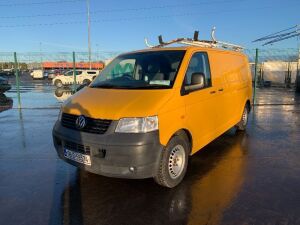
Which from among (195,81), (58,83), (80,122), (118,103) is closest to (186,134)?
(195,81)

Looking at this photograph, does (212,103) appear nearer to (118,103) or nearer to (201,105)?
(201,105)

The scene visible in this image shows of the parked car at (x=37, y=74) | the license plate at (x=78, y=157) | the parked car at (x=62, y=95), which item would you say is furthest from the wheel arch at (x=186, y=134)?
the parked car at (x=37, y=74)

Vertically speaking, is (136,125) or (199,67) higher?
(199,67)

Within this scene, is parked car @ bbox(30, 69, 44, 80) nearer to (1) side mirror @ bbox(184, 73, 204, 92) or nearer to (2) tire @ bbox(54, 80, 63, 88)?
(2) tire @ bbox(54, 80, 63, 88)

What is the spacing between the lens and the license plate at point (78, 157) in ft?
13.5

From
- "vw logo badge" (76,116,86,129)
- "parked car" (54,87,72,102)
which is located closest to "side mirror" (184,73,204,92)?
"vw logo badge" (76,116,86,129)

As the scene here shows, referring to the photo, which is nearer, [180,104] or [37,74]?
[180,104]

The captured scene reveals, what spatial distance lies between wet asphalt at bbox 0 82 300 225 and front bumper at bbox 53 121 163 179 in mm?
418

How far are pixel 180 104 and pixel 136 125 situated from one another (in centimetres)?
81

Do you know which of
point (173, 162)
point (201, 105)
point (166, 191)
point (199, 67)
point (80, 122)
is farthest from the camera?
point (199, 67)

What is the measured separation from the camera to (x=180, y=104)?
4363mm

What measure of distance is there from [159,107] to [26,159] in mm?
3161

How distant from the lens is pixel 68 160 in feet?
14.5

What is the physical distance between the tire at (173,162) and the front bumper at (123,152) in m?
0.16
